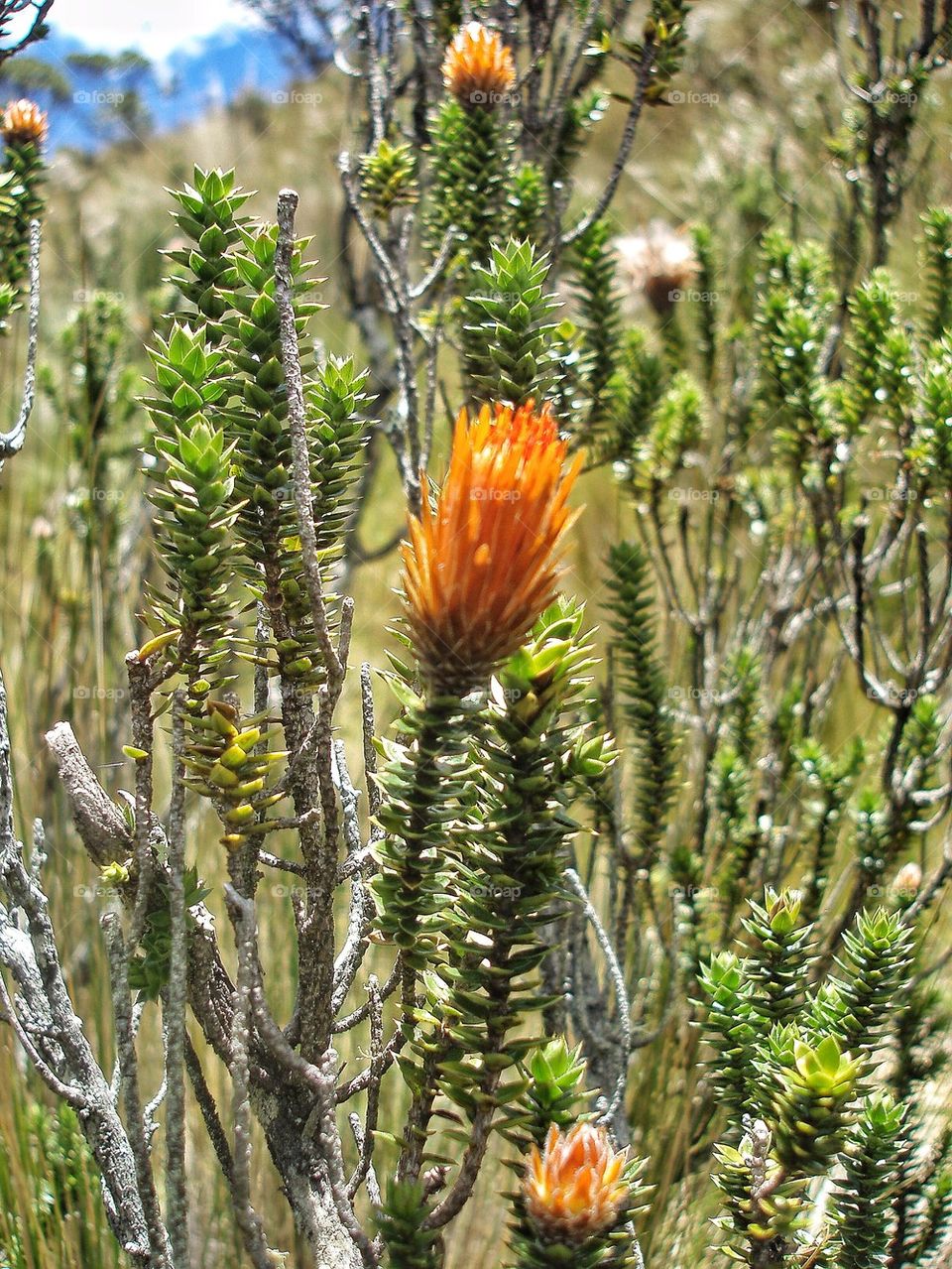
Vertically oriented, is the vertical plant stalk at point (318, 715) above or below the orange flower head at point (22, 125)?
below

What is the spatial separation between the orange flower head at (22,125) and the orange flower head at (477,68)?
20.5 inches

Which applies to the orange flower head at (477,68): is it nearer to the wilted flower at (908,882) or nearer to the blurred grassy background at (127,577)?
the blurred grassy background at (127,577)

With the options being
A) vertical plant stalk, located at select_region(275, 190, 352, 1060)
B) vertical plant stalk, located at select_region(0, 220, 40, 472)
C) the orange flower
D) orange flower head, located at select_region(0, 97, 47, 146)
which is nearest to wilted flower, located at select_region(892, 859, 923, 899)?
vertical plant stalk, located at select_region(275, 190, 352, 1060)

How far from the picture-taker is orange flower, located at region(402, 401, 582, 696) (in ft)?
2.00

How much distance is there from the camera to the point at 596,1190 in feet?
2.11

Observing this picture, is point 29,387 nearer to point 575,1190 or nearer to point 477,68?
point 477,68

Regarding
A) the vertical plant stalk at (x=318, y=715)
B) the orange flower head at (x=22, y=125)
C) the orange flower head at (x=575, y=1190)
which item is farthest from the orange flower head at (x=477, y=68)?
the orange flower head at (x=575, y=1190)

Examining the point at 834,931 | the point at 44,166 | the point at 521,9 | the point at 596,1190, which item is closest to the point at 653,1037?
the point at 834,931

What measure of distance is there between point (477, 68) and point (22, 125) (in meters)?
0.57

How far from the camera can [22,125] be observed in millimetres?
1348

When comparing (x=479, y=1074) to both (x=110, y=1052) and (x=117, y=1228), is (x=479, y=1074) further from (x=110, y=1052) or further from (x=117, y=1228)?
(x=110, y=1052)

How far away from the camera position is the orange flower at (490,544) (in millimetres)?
609

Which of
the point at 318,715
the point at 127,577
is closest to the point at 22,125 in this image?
the point at 318,715

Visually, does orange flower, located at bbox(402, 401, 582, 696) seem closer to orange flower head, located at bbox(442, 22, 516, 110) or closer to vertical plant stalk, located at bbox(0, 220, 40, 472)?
vertical plant stalk, located at bbox(0, 220, 40, 472)
